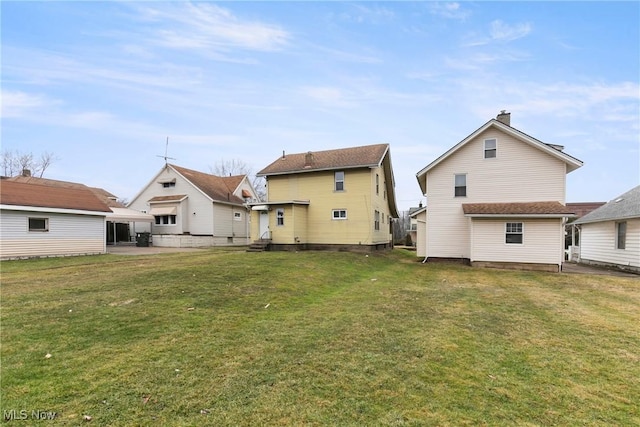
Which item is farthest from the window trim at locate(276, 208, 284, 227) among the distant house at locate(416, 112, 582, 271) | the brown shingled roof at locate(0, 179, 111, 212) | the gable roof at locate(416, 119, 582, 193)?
the brown shingled roof at locate(0, 179, 111, 212)

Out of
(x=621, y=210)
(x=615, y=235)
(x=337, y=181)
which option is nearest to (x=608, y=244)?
(x=615, y=235)

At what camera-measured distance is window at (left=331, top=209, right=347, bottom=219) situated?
22747 millimetres

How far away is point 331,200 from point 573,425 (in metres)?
20.2

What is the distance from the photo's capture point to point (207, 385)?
392cm

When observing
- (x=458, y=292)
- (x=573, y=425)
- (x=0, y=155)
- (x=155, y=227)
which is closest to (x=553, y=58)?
(x=458, y=292)

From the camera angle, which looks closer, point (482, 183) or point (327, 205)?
point (482, 183)

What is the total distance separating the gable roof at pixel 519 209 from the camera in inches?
613

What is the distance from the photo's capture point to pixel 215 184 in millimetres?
33406

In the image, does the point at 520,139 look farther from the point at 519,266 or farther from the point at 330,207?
the point at 330,207

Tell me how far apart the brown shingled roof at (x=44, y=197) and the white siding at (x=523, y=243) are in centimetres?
2463

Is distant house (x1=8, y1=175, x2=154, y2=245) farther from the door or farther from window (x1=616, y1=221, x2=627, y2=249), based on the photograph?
window (x1=616, y1=221, x2=627, y2=249)

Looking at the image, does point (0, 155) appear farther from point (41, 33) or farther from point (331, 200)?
point (331, 200)

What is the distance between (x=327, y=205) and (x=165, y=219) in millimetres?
17903

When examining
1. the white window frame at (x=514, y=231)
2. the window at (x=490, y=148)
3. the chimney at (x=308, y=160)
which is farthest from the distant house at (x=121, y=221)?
the white window frame at (x=514, y=231)
